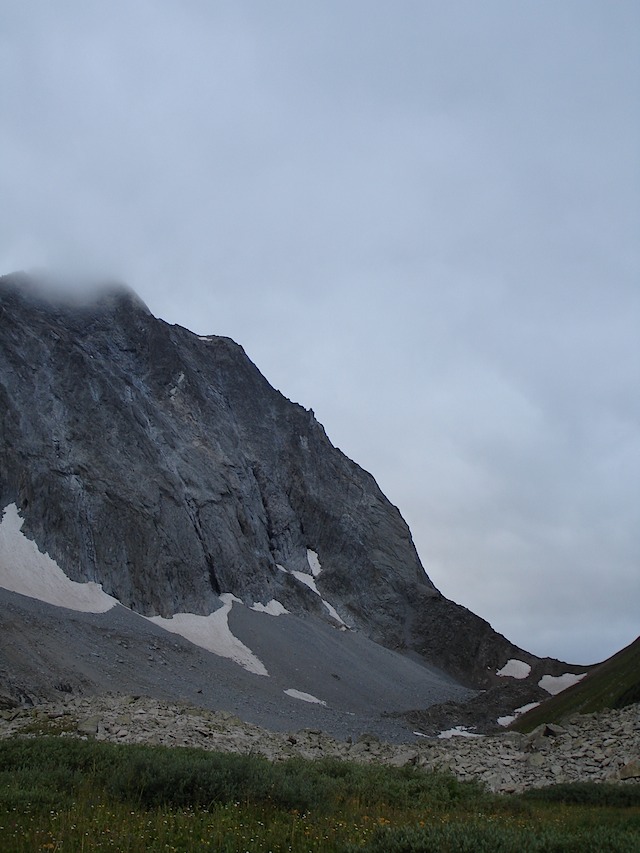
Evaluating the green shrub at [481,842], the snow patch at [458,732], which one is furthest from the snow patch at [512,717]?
the green shrub at [481,842]

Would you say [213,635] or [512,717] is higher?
[512,717]

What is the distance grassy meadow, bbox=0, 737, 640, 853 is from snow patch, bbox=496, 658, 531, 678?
8694 cm

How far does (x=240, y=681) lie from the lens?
5488cm

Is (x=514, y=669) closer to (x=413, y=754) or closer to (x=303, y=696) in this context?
(x=303, y=696)

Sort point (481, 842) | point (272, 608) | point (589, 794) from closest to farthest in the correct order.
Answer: point (481, 842) < point (589, 794) < point (272, 608)

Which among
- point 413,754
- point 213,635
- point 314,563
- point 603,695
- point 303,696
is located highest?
point 314,563

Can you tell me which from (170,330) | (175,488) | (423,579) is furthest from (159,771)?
(423,579)

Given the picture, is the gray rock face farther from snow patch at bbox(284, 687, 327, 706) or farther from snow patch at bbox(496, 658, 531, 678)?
snow patch at bbox(284, 687, 327, 706)

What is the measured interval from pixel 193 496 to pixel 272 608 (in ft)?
55.3

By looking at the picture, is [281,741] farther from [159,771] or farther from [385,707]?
[385,707]

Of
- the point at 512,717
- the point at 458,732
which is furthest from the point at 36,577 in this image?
the point at 512,717

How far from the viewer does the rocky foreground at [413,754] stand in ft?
70.7

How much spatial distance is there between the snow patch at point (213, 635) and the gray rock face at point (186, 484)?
1.52 m

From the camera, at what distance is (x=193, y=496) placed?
85.9m
